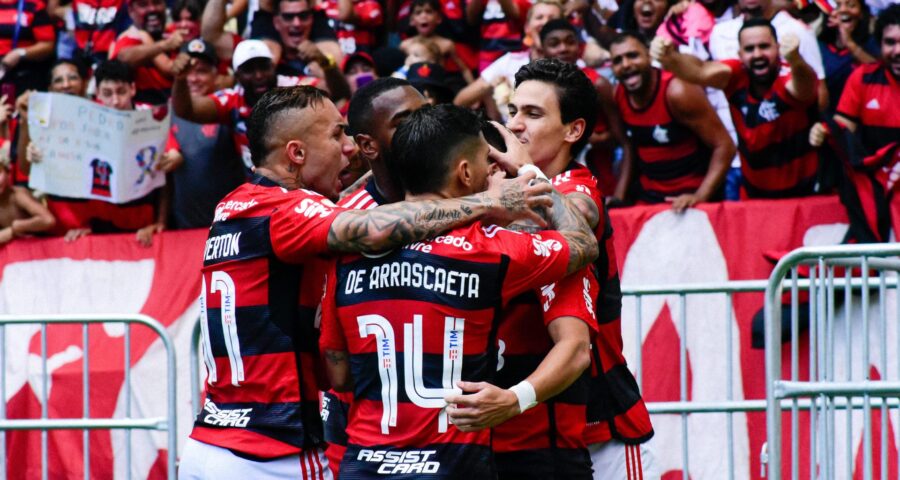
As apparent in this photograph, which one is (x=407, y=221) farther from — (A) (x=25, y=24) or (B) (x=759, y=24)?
(A) (x=25, y=24)

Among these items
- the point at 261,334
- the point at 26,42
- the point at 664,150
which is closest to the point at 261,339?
the point at 261,334

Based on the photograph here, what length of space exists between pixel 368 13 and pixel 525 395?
922cm

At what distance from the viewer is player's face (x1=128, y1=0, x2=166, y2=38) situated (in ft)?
42.5

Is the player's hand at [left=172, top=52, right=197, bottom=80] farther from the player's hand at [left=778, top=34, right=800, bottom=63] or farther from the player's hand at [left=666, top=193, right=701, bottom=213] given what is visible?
the player's hand at [left=778, top=34, right=800, bottom=63]

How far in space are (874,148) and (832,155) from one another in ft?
1.14

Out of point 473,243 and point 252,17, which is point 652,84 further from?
point 473,243

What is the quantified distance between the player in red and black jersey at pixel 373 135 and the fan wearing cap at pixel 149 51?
6752 mm

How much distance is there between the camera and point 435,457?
450cm

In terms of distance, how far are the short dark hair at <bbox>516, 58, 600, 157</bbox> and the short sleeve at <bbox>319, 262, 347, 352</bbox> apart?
1267 mm

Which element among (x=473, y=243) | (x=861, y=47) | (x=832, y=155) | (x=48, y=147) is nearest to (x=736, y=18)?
(x=861, y=47)

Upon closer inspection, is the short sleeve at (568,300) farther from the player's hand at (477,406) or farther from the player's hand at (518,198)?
the player's hand at (477,406)

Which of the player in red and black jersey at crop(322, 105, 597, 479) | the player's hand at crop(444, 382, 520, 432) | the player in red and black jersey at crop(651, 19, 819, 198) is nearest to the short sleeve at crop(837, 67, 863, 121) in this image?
the player in red and black jersey at crop(651, 19, 819, 198)

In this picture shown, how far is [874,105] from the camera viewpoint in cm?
927

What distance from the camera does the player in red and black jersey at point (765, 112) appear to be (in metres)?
9.72
